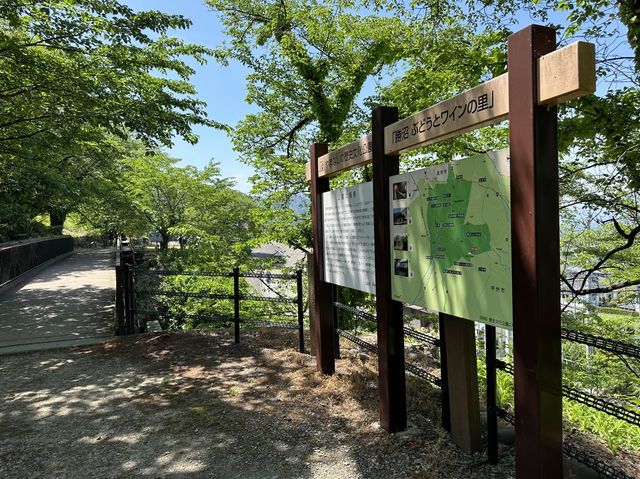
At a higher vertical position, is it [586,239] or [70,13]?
[70,13]

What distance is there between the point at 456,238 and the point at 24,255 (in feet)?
48.0

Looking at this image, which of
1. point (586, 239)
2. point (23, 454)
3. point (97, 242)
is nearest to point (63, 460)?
point (23, 454)

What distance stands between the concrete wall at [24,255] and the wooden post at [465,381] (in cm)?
1171

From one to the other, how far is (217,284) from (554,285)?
1003 cm

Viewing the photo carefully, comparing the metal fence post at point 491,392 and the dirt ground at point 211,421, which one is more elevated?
the metal fence post at point 491,392

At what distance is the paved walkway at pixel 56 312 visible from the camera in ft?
21.6

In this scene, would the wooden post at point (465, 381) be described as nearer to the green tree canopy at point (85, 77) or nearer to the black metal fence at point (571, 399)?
the black metal fence at point (571, 399)

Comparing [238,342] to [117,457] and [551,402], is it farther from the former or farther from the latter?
[551,402]

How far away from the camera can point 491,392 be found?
2.69 metres

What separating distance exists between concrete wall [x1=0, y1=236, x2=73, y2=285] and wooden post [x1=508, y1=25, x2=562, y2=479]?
12383mm

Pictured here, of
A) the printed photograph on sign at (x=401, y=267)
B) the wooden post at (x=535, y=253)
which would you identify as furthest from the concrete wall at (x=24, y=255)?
the wooden post at (x=535, y=253)

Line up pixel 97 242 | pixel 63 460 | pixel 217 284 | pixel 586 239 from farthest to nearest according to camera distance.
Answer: pixel 97 242, pixel 217 284, pixel 586 239, pixel 63 460

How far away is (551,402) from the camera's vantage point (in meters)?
1.99

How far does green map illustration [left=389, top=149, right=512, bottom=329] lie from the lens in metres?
2.18
